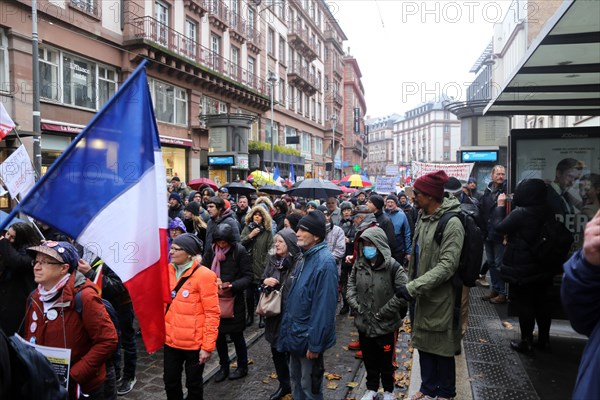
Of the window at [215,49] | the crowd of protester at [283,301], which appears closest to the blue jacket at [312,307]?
the crowd of protester at [283,301]

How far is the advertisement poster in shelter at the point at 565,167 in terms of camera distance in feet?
18.1

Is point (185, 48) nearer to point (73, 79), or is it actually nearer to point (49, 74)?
point (73, 79)

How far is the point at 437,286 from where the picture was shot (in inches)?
145

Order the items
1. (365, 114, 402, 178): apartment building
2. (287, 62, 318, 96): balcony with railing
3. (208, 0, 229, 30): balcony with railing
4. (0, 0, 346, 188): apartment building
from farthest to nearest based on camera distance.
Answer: (365, 114, 402, 178): apartment building < (287, 62, 318, 96): balcony with railing < (208, 0, 229, 30): balcony with railing < (0, 0, 346, 188): apartment building

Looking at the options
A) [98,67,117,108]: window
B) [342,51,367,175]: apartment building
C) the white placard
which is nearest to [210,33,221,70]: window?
[98,67,117,108]: window

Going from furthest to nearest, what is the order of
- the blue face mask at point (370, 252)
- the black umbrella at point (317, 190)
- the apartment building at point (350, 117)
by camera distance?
the apartment building at point (350, 117), the black umbrella at point (317, 190), the blue face mask at point (370, 252)

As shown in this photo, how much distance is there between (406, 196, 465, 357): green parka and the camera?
11.8 feet

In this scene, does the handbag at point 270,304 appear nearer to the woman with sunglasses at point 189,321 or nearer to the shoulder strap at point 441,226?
the woman with sunglasses at point 189,321

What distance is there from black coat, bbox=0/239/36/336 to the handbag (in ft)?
7.12

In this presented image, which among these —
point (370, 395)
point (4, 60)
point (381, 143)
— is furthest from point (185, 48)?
point (381, 143)

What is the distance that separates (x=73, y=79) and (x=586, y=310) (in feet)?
64.1

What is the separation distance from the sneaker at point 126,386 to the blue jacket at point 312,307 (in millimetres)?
2055

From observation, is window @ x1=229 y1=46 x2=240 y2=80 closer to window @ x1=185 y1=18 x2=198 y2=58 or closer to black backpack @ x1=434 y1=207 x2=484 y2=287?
window @ x1=185 y1=18 x2=198 y2=58

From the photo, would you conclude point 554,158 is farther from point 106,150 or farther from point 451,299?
point 106,150
